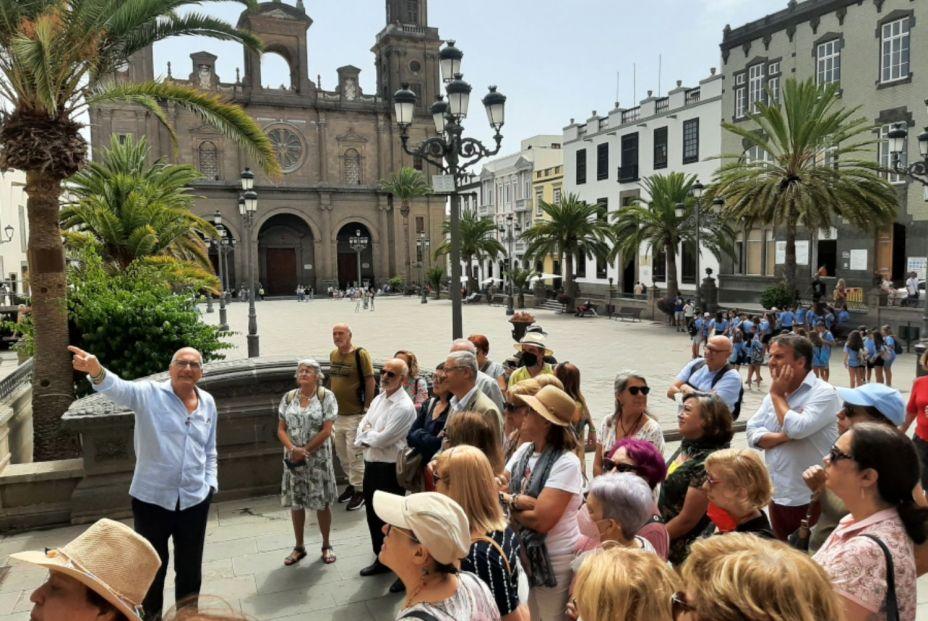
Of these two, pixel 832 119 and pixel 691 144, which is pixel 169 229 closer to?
pixel 832 119

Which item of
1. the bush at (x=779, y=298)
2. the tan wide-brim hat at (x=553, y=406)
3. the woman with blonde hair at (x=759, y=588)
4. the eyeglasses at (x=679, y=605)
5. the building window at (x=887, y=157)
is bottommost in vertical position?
the bush at (x=779, y=298)

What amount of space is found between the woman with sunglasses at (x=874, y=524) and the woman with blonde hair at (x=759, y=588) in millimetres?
729

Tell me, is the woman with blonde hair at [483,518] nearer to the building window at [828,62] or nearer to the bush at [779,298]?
the bush at [779,298]

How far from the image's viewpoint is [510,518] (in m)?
3.51

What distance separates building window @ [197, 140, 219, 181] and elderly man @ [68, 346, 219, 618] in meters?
57.9

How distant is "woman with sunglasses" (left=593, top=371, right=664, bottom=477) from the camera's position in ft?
14.8

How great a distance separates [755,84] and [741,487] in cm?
3487

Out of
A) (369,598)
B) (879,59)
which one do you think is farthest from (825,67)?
(369,598)

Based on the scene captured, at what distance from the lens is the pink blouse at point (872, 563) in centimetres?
238

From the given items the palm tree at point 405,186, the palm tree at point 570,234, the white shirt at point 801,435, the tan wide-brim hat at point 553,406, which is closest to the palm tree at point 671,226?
the palm tree at point 570,234

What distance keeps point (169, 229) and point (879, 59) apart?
27.8 meters

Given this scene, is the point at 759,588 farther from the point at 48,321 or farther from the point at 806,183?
the point at 806,183

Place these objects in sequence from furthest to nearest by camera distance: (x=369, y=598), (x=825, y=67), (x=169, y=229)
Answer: (x=825, y=67) < (x=169, y=229) < (x=369, y=598)

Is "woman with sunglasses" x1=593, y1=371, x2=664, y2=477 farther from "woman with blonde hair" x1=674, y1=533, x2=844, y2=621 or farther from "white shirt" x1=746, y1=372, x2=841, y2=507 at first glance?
"woman with blonde hair" x1=674, y1=533, x2=844, y2=621
